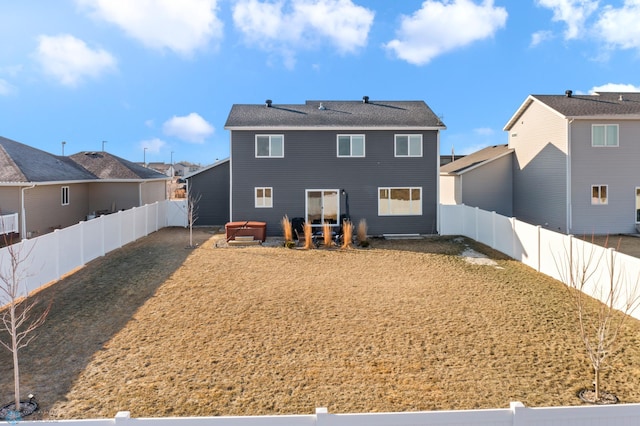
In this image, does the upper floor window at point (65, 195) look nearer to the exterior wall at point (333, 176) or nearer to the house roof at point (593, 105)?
the exterior wall at point (333, 176)

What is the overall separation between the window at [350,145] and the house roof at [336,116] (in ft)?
1.76

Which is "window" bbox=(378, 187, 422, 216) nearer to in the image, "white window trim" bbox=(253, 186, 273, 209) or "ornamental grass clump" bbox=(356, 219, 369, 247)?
"ornamental grass clump" bbox=(356, 219, 369, 247)

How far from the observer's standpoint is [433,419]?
3.85 metres

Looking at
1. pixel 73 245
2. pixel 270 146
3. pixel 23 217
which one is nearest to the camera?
pixel 73 245

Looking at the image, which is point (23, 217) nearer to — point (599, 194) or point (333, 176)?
point (333, 176)

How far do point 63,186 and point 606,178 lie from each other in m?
26.0

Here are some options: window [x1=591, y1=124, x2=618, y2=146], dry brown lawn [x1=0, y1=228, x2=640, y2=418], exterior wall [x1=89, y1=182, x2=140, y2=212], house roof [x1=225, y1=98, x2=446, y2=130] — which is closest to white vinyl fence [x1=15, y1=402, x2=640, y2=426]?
dry brown lawn [x1=0, y1=228, x2=640, y2=418]

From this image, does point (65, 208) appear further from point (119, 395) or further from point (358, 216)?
point (119, 395)

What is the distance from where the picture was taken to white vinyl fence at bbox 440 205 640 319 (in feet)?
30.0

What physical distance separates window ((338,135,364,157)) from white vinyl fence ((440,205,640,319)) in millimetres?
4736

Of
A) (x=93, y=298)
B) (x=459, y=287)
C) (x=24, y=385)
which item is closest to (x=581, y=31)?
(x=459, y=287)

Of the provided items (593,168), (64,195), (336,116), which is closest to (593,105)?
(593,168)

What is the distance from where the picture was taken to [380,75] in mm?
24141

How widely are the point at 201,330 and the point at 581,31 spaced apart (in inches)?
729
